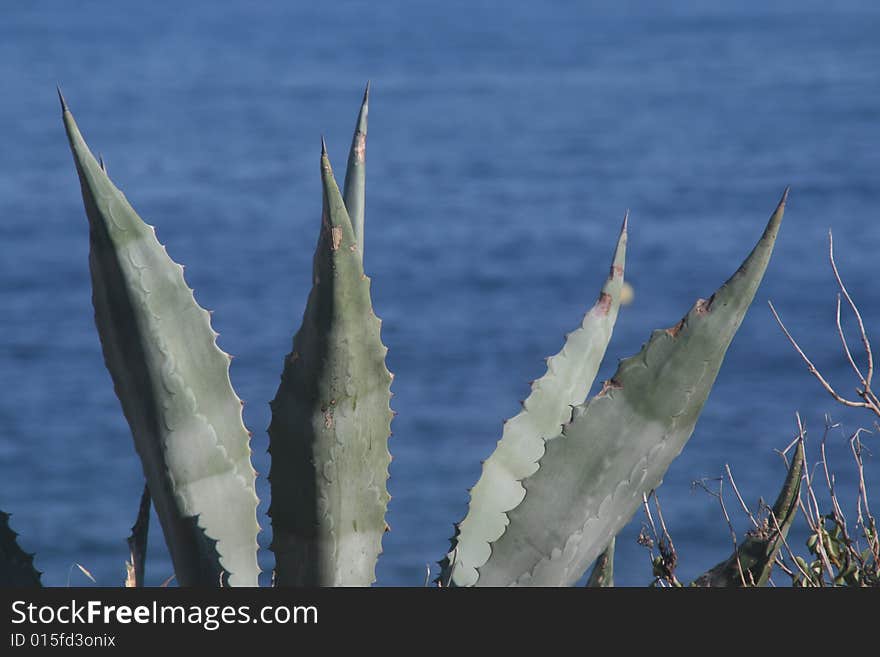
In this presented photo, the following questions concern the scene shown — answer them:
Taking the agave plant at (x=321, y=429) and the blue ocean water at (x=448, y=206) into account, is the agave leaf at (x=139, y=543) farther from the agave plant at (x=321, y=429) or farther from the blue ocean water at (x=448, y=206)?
the blue ocean water at (x=448, y=206)

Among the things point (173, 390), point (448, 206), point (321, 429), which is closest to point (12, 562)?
point (173, 390)

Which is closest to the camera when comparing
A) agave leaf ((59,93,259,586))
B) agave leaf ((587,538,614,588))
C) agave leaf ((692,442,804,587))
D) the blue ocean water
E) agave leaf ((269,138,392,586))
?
agave leaf ((269,138,392,586))

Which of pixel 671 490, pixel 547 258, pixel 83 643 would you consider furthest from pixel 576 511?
pixel 547 258

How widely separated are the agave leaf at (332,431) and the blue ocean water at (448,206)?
51.4 inches

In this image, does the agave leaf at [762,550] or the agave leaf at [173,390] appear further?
the agave leaf at [762,550]

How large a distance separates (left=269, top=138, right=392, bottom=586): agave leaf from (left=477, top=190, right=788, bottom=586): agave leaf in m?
0.19

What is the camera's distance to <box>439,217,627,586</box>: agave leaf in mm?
2148

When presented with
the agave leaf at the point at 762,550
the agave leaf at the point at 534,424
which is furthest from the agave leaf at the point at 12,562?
the agave leaf at the point at 762,550

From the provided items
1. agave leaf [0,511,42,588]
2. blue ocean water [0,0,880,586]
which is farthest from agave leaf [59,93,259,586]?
blue ocean water [0,0,880,586]

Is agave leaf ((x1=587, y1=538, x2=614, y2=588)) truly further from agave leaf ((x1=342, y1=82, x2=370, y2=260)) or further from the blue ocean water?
the blue ocean water

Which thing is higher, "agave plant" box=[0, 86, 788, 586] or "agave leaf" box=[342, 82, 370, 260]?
"agave leaf" box=[342, 82, 370, 260]

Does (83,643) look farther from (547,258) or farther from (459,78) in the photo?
(459,78)

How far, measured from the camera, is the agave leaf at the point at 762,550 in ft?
6.63

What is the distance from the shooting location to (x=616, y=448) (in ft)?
6.28
